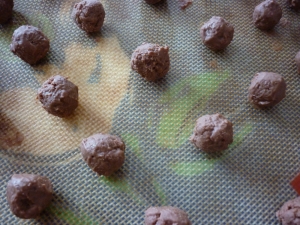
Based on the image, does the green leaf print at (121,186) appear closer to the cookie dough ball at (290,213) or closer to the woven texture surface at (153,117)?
the woven texture surface at (153,117)

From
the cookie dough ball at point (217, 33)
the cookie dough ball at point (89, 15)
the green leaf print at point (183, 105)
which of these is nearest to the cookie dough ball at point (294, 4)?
the cookie dough ball at point (217, 33)

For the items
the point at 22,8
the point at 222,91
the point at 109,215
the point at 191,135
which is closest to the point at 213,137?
the point at 191,135

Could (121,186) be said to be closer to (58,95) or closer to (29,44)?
(58,95)

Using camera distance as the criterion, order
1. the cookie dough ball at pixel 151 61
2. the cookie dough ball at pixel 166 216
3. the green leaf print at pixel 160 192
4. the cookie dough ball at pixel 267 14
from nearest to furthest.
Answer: the cookie dough ball at pixel 166 216 → the green leaf print at pixel 160 192 → the cookie dough ball at pixel 151 61 → the cookie dough ball at pixel 267 14

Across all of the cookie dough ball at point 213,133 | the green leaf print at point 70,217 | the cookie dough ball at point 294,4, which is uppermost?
the cookie dough ball at point 294,4

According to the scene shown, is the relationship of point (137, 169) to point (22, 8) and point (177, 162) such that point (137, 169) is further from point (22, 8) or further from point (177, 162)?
point (22, 8)

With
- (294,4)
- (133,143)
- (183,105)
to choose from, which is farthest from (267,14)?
(133,143)
